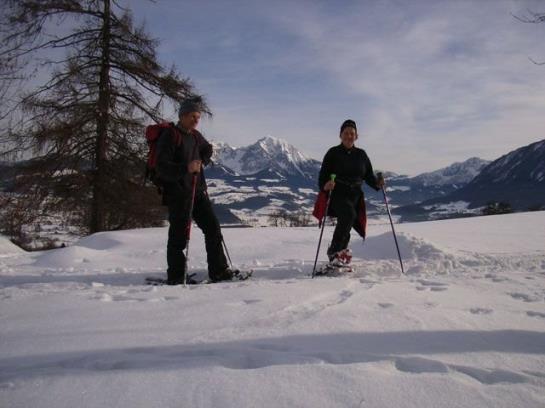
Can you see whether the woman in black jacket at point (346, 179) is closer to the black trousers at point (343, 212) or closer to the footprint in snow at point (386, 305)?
the black trousers at point (343, 212)

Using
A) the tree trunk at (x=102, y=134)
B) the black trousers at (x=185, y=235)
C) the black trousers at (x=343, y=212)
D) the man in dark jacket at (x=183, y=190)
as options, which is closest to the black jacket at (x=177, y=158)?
the man in dark jacket at (x=183, y=190)

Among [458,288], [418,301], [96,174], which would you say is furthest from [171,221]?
[96,174]

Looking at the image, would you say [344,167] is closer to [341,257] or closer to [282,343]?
[341,257]

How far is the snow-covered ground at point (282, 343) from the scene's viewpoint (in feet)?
5.22

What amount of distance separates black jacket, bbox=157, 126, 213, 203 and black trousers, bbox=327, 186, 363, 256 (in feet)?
6.13

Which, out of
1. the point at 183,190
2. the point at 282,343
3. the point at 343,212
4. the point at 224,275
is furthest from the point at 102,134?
the point at 282,343

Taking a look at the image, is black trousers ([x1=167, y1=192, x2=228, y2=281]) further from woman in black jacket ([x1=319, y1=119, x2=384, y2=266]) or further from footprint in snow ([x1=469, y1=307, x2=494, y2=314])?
footprint in snow ([x1=469, y1=307, x2=494, y2=314])

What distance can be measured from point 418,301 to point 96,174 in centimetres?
1134

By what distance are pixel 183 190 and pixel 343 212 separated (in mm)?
2175

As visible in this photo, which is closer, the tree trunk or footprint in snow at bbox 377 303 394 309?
footprint in snow at bbox 377 303 394 309

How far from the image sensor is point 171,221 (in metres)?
4.50

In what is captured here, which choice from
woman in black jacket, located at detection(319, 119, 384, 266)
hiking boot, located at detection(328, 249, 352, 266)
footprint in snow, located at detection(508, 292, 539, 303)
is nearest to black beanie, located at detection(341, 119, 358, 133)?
woman in black jacket, located at detection(319, 119, 384, 266)

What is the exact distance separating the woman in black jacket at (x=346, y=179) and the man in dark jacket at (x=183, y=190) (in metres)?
1.63

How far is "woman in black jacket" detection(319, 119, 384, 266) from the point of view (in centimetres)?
505
